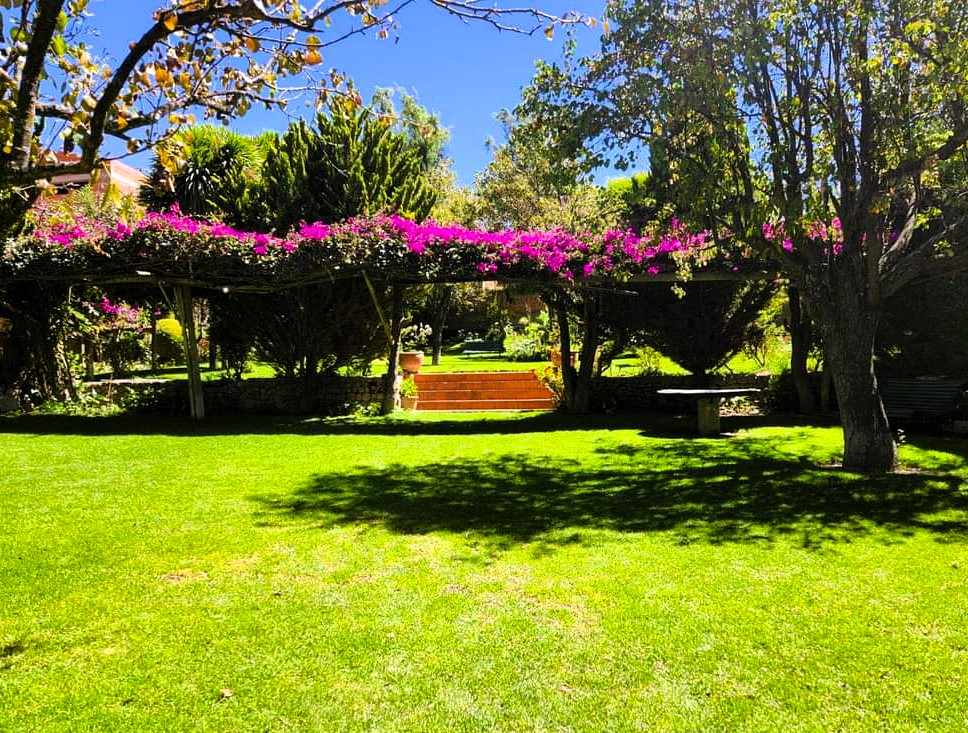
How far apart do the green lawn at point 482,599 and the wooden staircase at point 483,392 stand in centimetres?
748

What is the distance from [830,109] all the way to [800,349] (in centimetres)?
707

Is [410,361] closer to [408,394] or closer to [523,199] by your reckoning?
[408,394]

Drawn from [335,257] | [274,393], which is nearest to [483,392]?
[274,393]

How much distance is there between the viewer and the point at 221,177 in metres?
22.5

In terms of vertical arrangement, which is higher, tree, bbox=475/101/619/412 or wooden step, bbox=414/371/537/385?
tree, bbox=475/101/619/412

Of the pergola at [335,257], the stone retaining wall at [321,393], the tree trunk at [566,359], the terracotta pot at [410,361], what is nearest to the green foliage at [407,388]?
the terracotta pot at [410,361]

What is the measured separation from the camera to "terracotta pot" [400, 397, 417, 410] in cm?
1488

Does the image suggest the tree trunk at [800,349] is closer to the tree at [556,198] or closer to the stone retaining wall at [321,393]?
the stone retaining wall at [321,393]

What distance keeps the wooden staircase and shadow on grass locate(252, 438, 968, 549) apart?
672 centimetres

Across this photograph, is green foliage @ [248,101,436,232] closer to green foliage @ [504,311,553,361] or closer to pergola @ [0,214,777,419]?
green foliage @ [504,311,553,361]

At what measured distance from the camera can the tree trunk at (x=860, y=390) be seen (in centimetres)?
756

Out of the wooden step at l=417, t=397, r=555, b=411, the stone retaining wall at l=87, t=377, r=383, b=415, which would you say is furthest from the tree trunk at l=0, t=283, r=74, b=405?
the wooden step at l=417, t=397, r=555, b=411

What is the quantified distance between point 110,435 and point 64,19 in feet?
29.6

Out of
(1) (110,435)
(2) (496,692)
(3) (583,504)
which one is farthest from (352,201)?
(2) (496,692)
